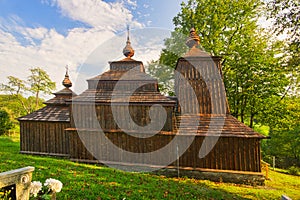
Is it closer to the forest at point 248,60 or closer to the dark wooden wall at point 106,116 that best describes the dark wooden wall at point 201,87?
the dark wooden wall at point 106,116

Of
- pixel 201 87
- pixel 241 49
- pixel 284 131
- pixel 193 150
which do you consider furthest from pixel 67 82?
pixel 284 131

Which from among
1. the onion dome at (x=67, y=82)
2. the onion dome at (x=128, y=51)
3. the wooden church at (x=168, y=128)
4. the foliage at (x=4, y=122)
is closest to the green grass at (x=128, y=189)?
the wooden church at (x=168, y=128)

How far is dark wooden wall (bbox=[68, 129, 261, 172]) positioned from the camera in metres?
8.83

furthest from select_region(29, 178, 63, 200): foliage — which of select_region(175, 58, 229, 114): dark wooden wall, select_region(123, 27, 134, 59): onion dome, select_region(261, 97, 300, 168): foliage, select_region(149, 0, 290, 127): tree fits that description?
select_region(261, 97, 300, 168): foliage

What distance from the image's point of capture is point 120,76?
36.7 feet

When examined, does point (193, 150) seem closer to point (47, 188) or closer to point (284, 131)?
point (47, 188)

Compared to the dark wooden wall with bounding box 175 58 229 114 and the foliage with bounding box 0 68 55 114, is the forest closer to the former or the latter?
the dark wooden wall with bounding box 175 58 229 114

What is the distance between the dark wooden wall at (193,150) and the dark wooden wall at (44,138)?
2302mm

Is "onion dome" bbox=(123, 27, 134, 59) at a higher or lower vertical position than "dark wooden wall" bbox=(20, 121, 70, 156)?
higher

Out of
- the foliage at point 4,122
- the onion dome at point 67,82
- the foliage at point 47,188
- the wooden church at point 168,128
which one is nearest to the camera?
the foliage at point 47,188

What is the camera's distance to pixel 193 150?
9.31 m

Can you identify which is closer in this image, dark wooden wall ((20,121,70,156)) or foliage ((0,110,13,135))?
dark wooden wall ((20,121,70,156))

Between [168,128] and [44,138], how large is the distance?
31.7 feet

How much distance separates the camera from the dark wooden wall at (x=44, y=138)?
12.1 metres
